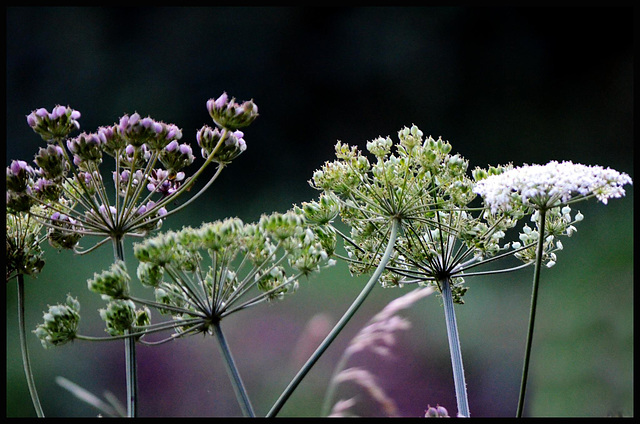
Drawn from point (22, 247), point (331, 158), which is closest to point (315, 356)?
point (22, 247)

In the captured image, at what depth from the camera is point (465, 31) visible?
33.4 feet

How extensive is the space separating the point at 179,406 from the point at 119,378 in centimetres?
73

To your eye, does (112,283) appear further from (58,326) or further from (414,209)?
(414,209)

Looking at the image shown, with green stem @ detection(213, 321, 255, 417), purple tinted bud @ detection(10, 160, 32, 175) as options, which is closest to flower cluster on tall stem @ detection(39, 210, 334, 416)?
green stem @ detection(213, 321, 255, 417)

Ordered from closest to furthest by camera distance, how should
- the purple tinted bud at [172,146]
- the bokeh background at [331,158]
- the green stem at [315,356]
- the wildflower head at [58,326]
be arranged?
the green stem at [315,356] → the wildflower head at [58,326] → the purple tinted bud at [172,146] → the bokeh background at [331,158]

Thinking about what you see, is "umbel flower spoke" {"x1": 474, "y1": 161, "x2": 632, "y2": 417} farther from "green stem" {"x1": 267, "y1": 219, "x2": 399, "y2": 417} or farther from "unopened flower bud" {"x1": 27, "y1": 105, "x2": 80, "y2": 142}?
"unopened flower bud" {"x1": 27, "y1": 105, "x2": 80, "y2": 142}

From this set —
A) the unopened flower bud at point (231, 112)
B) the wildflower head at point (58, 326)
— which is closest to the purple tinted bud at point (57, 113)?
the unopened flower bud at point (231, 112)

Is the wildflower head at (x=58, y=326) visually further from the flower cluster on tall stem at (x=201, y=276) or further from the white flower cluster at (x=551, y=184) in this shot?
the white flower cluster at (x=551, y=184)

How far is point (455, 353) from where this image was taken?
1.74m

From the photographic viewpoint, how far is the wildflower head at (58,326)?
1.46 meters

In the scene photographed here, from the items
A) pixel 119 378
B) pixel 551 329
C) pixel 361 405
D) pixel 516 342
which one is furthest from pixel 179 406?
pixel 551 329

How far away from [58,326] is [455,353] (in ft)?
3.44

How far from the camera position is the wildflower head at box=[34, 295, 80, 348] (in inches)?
57.6

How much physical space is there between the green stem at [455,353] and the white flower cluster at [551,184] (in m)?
0.36
